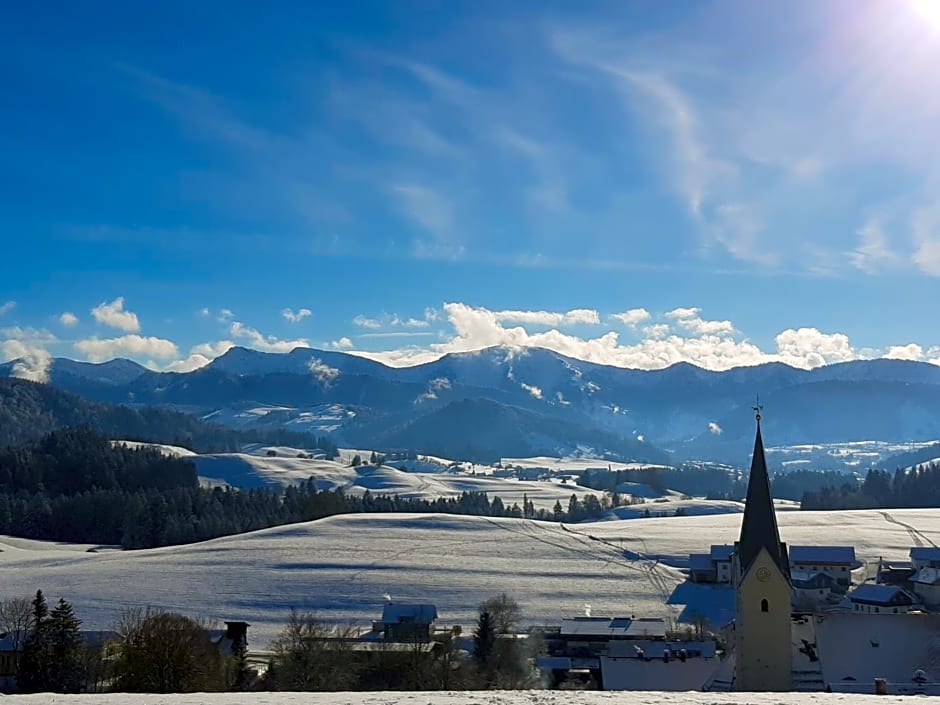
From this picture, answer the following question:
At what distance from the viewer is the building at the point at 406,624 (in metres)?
49.6

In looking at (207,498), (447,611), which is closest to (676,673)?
(447,611)

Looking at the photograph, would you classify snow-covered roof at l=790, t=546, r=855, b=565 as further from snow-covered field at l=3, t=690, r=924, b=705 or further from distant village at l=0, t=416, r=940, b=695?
snow-covered field at l=3, t=690, r=924, b=705

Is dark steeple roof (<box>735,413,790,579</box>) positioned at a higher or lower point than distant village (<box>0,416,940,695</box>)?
higher

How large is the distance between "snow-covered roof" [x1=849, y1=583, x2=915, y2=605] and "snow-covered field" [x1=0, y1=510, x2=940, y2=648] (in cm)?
1279

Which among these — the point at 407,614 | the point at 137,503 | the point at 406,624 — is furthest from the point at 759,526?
the point at 137,503

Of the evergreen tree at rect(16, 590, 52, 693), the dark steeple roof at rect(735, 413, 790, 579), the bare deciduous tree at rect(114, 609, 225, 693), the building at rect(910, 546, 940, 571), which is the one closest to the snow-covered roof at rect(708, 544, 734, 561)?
the building at rect(910, 546, 940, 571)

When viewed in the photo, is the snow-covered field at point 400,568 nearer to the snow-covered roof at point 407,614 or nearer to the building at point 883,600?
the snow-covered roof at point 407,614

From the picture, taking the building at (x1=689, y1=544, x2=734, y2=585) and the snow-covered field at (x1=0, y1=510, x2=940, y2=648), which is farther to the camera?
the building at (x1=689, y1=544, x2=734, y2=585)

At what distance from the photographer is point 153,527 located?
112 m

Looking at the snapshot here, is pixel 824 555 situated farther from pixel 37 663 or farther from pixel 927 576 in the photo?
pixel 37 663

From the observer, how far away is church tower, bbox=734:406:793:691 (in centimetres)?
3023

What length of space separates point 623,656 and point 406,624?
15.6 meters

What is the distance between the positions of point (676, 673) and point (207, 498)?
3949 inches

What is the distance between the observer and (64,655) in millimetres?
33250
